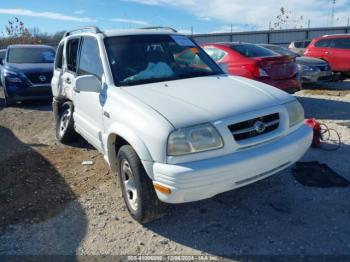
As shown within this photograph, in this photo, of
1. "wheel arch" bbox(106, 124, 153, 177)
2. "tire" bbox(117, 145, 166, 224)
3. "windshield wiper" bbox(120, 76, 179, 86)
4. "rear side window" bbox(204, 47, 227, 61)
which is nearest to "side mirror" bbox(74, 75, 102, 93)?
"windshield wiper" bbox(120, 76, 179, 86)

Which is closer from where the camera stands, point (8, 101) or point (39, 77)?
point (39, 77)

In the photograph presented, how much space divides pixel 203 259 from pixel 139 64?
2328mm

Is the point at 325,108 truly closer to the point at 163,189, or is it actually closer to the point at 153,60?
the point at 153,60

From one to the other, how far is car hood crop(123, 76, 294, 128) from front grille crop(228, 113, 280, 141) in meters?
0.11

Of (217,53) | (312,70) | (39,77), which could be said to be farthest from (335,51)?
(39,77)

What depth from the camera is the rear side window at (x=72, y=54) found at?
16.9ft

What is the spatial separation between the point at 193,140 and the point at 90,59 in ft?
7.40

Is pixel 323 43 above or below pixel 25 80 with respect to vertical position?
above

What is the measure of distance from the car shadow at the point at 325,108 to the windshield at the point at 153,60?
12.2 ft

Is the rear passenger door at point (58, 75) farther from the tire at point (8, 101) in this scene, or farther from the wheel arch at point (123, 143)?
the tire at point (8, 101)

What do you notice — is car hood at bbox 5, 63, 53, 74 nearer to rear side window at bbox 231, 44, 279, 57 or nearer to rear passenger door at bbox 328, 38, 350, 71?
rear side window at bbox 231, 44, 279, 57

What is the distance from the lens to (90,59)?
4.46m

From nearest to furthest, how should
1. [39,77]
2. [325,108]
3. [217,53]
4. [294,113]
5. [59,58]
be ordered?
1. [294,113]
2. [59,58]
3. [325,108]
4. [217,53]
5. [39,77]

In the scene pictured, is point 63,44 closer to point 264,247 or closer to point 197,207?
point 197,207
